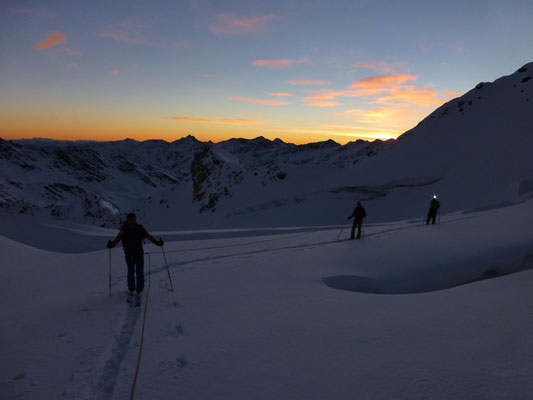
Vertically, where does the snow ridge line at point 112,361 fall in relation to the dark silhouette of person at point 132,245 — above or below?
below

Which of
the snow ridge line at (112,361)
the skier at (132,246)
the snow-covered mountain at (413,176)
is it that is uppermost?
the snow-covered mountain at (413,176)

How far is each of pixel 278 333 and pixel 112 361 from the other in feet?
8.06

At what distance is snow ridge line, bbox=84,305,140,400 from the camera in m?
3.87

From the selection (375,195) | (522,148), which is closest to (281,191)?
(375,195)

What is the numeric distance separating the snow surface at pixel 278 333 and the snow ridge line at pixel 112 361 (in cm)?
2

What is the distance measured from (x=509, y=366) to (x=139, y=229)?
6.95 metres

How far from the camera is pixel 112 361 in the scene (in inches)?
177

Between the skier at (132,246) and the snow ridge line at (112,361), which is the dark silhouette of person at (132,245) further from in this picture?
the snow ridge line at (112,361)

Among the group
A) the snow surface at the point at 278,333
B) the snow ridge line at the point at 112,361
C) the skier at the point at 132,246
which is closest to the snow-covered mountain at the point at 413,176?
the snow surface at the point at 278,333

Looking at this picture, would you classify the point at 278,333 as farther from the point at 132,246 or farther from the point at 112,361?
the point at 132,246

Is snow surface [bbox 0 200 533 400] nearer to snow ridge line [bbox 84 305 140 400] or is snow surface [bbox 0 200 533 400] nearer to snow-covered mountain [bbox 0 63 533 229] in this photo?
snow ridge line [bbox 84 305 140 400]

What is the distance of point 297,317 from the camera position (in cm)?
558

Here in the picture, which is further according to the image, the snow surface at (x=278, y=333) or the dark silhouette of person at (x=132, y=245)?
the dark silhouette of person at (x=132, y=245)

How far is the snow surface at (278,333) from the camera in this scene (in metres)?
3.66
